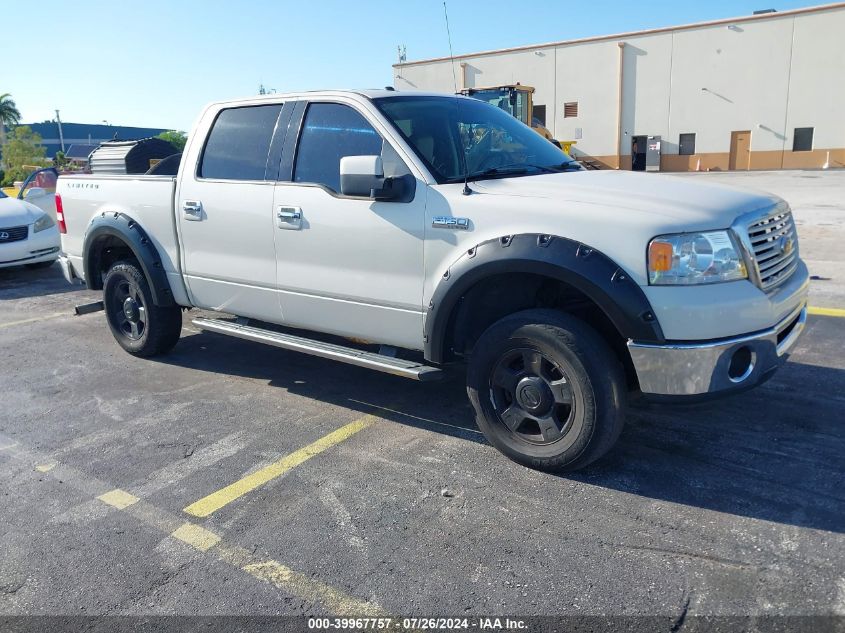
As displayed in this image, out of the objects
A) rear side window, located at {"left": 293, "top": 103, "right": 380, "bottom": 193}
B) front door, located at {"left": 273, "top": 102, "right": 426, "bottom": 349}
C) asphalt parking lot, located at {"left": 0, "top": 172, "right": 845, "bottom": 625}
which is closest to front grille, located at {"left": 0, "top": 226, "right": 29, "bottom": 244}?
asphalt parking lot, located at {"left": 0, "top": 172, "right": 845, "bottom": 625}

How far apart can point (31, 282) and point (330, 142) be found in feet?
25.2

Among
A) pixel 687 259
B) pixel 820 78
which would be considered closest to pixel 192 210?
pixel 687 259

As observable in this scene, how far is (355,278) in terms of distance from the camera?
4203 mm

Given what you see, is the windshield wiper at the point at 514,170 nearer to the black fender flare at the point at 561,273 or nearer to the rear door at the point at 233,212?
the black fender flare at the point at 561,273

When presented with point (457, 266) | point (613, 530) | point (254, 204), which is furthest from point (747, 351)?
point (254, 204)

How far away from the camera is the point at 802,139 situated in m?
37.6

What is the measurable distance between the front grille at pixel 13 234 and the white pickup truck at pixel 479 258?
572cm

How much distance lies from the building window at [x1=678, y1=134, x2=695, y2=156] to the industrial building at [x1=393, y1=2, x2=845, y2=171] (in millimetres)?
58

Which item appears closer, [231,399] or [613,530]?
[613,530]

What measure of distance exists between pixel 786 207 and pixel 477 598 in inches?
112

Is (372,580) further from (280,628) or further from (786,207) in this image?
(786,207)

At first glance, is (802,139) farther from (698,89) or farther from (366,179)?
(366,179)

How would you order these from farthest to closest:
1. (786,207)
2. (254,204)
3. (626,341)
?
1. (254,204)
2. (786,207)
3. (626,341)

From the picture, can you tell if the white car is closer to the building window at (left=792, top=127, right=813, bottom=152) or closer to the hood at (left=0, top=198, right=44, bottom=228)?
the hood at (left=0, top=198, right=44, bottom=228)
